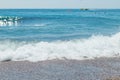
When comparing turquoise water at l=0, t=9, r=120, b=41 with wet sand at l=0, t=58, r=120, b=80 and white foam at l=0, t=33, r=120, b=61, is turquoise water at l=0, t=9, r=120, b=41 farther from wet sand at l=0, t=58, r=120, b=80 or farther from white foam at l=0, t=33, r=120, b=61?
wet sand at l=0, t=58, r=120, b=80

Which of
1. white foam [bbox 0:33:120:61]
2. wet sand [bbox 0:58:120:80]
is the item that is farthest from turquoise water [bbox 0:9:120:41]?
wet sand [bbox 0:58:120:80]

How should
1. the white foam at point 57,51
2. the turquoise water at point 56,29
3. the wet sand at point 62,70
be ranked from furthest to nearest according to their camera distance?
the turquoise water at point 56,29 → the white foam at point 57,51 → the wet sand at point 62,70

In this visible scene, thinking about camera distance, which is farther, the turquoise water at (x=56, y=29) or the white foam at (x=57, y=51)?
the turquoise water at (x=56, y=29)

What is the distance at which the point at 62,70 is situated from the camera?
1246cm

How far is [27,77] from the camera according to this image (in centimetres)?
1131

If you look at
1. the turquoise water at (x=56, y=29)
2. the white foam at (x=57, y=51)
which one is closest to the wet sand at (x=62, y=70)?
the white foam at (x=57, y=51)

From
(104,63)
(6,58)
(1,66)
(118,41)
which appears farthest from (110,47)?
(1,66)

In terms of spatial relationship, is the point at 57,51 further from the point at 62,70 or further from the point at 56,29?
the point at 56,29

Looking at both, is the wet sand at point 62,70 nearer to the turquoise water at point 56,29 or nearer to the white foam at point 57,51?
the white foam at point 57,51

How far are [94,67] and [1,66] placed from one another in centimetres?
368

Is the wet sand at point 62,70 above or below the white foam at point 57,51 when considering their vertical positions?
above

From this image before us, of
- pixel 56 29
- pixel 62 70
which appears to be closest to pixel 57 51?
pixel 62 70

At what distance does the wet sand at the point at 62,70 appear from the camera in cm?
1131

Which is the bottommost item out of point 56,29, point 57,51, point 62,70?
point 56,29
